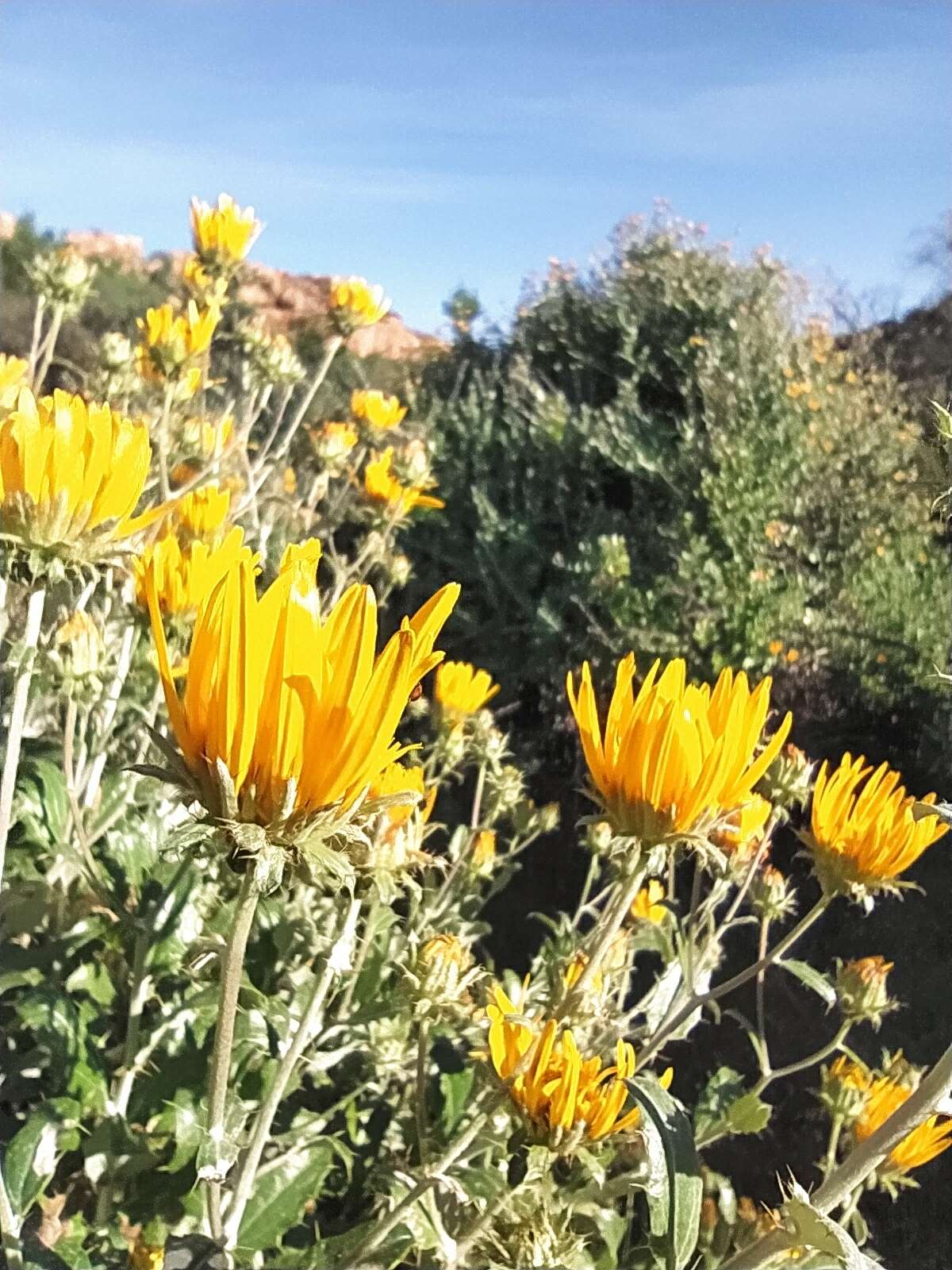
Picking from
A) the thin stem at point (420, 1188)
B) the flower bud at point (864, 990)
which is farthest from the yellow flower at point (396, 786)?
the flower bud at point (864, 990)

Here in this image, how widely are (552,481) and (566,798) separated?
56.9 inches

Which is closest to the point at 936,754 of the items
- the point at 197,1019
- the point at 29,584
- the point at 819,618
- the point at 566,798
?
the point at 819,618

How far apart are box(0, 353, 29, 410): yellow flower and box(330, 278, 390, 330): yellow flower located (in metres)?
1.00

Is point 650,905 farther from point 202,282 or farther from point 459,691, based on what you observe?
point 202,282

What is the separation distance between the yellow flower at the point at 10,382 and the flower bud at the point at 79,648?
0.29m

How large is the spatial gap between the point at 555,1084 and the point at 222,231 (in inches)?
74.1

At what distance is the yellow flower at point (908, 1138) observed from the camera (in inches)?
53.5

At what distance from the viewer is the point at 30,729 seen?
1.64 metres

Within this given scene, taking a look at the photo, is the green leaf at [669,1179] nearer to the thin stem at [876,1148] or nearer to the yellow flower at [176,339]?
the thin stem at [876,1148]

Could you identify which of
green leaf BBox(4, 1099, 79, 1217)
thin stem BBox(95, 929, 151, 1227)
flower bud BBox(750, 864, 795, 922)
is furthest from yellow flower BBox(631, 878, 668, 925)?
green leaf BBox(4, 1099, 79, 1217)

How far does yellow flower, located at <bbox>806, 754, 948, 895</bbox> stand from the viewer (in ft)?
4.21

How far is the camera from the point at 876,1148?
86cm

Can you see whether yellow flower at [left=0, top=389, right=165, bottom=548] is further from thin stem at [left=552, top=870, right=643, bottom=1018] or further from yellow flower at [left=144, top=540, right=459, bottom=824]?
thin stem at [left=552, top=870, right=643, bottom=1018]

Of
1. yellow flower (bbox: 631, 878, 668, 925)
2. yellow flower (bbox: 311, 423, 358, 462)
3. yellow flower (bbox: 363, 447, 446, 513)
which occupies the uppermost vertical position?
yellow flower (bbox: 311, 423, 358, 462)
